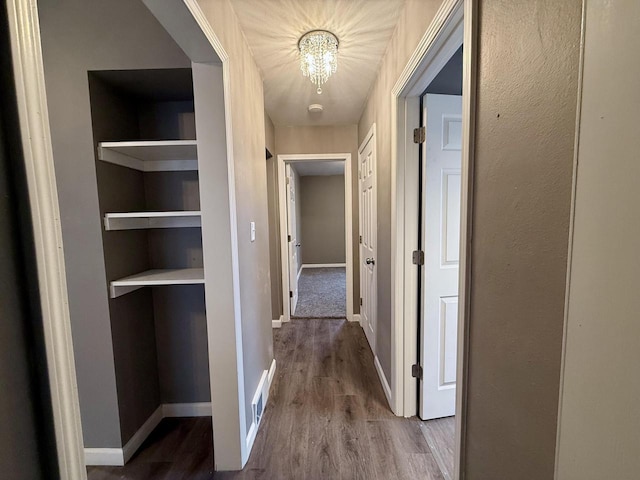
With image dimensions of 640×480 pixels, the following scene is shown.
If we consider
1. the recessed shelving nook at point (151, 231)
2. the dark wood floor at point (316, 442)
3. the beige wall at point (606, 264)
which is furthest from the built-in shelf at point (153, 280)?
the beige wall at point (606, 264)

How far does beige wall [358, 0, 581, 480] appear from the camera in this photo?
592mm

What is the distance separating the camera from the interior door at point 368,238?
94.8 inches

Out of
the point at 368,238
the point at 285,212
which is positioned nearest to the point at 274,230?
the point at 285,212

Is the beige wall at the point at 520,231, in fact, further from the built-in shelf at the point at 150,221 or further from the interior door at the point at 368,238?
the interior door at the point at 368,238

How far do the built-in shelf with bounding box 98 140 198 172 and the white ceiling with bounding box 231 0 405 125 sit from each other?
Result: 2.57 feet

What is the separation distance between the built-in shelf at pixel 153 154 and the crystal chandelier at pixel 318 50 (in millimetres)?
914

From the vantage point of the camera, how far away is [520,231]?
70cm

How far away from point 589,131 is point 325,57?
1564 millimetres

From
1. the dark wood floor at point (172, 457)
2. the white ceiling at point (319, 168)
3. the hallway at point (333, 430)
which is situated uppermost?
the white ceiling at point (319, 168)

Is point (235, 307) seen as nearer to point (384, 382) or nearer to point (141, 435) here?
point (141, 435)

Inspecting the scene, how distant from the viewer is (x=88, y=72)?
132cm

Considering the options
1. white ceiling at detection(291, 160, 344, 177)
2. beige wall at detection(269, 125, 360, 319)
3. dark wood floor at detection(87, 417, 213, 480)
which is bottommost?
dark wood floor at detection(87, 417, 213, 480)

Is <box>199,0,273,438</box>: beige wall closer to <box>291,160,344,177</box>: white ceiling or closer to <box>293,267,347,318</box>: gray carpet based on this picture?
<box>293,267,347,318</box>: gray carpet

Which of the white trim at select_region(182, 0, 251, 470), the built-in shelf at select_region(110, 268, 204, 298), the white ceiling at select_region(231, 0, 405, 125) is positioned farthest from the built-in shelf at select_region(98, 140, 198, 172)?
the white ceiling at select_region(231, 0, 405, 125)
